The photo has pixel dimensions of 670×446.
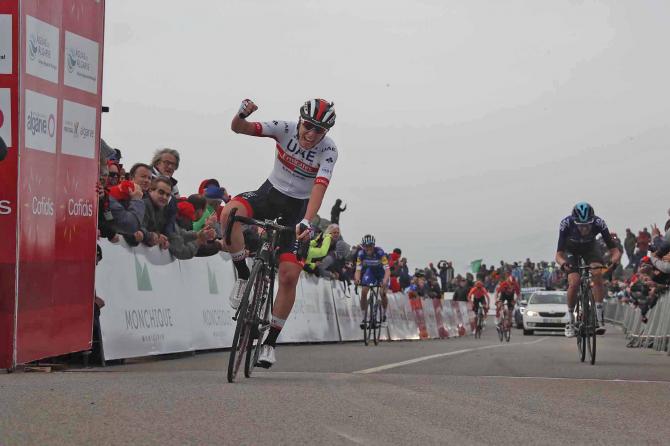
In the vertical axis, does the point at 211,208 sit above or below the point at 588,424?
above

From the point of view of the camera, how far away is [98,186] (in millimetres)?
11844

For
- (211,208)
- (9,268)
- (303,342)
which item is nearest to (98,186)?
(9,268)

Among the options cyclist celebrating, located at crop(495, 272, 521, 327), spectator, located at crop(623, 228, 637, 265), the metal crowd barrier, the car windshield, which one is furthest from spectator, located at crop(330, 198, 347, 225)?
spectator, located at crop(623, 228, 637, 265)

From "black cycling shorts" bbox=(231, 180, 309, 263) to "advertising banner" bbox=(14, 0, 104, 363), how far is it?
1.86 m

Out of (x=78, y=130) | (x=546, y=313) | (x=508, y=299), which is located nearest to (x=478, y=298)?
(x=508, y=299)

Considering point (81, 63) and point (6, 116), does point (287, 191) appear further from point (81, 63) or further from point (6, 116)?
point (81, 63)

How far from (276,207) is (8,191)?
226 cm

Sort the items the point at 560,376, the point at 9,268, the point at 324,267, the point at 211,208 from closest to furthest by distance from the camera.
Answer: the point at 9,268
the point at 560,376
the point at 211,208
the point at 324,267

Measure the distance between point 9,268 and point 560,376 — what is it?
5132 millimetres

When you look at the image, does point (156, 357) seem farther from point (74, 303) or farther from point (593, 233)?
point (593, 233)

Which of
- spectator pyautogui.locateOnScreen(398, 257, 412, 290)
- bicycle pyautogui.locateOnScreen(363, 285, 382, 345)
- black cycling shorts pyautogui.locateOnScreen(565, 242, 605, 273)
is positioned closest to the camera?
black cycling shorts pyautogui.locateOnScreen(565, 242, 605, 273)

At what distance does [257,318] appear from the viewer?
9555mm

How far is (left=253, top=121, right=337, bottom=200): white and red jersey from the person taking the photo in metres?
10.0

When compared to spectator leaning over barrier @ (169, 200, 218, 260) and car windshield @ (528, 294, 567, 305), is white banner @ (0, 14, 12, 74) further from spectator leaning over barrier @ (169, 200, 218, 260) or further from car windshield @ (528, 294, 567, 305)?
car windshield @ (528, 294, 567, 305)
